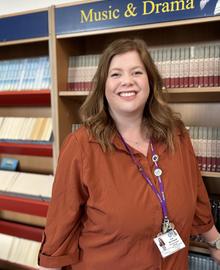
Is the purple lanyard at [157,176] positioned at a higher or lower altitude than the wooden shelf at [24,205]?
higher

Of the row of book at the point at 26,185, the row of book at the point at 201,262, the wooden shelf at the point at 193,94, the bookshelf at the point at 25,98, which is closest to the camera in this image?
the wooden shelf at the point at 193,94

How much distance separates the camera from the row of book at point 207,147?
1.45 m

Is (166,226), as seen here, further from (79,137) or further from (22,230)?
(22,230)

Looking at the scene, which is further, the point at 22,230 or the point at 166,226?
the point at 22,230

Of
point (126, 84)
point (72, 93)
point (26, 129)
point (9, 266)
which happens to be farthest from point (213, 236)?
point (9, 266)

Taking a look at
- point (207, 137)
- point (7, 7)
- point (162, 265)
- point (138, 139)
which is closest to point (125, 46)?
point (138, 139)

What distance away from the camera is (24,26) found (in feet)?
5.45

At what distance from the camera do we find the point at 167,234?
3.44 feet

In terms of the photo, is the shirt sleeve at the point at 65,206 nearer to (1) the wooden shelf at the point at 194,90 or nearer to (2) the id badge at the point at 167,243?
(2) the id badge at the point at 167,243

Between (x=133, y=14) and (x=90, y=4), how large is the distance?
256mm

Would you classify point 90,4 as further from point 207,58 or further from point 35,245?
point 35,245

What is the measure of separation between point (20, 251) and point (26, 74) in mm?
1315

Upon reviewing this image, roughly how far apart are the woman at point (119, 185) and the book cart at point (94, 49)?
0.38m


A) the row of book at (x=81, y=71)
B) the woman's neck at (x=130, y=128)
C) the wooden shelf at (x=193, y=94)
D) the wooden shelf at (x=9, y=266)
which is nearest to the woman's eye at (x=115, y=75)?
the woman's neck at (x=130, y=128)
